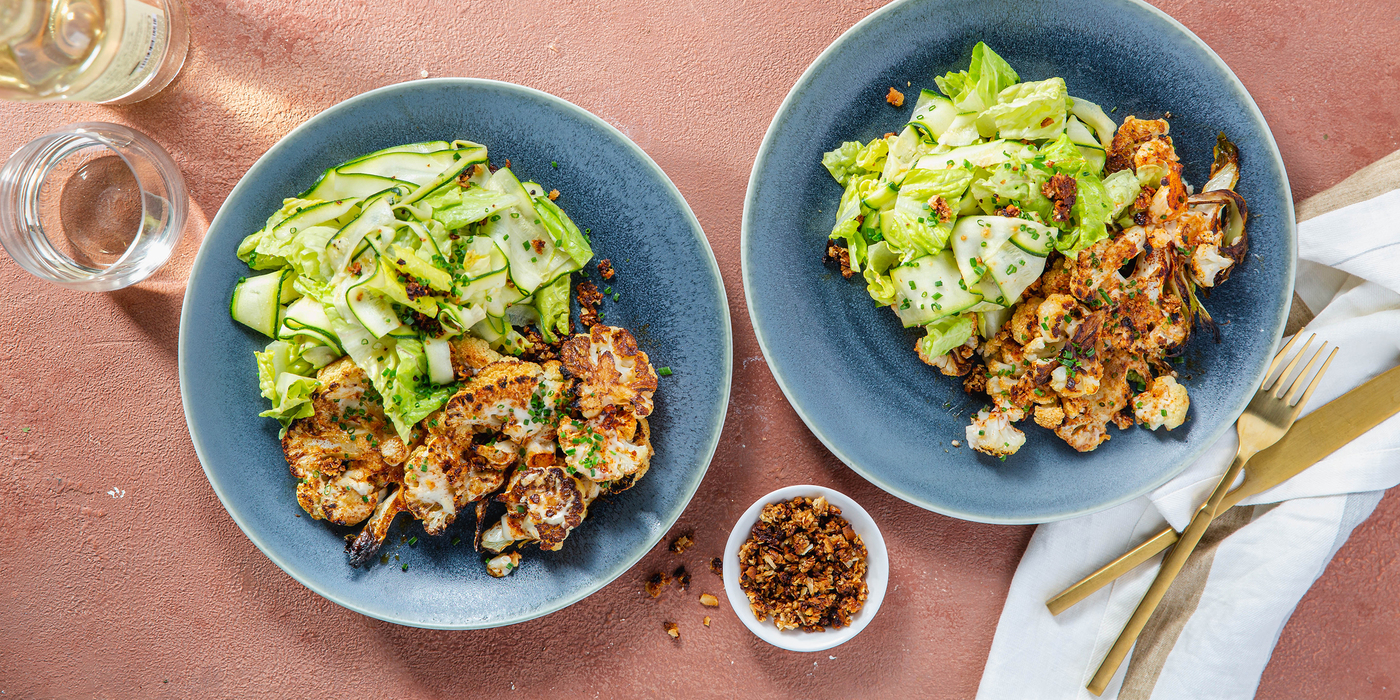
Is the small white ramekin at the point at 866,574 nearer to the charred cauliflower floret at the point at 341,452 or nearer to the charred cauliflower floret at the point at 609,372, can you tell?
the charred cauliflower floret at the point at 609,372

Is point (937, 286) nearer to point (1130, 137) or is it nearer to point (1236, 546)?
point (1130, 137)

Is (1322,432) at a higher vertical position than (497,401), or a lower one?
lower

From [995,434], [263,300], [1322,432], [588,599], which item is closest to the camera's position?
[263,300]

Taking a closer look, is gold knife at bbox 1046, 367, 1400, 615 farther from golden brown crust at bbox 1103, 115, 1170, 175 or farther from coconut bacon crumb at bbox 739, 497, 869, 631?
coconut bacon crumb at bbox 739, 497, 869, 631

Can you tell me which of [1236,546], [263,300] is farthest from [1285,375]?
[263,300]

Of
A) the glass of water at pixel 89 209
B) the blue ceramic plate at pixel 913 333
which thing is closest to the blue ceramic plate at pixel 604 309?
the blue ceramic plate at pixel 913 333

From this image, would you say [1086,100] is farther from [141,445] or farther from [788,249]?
[141,445]

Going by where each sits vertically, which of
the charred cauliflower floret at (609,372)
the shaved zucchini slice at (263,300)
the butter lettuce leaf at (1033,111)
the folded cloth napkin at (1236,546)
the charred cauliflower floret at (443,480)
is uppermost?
the butter lettuce leaf at (1033,111)

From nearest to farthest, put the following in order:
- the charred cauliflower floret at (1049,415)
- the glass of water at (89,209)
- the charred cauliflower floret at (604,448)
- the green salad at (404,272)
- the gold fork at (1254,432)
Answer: the green salad at (404,272)
the charred cauliflower floret at (604,448)
the charred cauliflower floret at (1049,415)
the gold fork at (1254,432)
the glass of water at (89,209)

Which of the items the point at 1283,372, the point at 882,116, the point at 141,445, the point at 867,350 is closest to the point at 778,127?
the point at 882,116
